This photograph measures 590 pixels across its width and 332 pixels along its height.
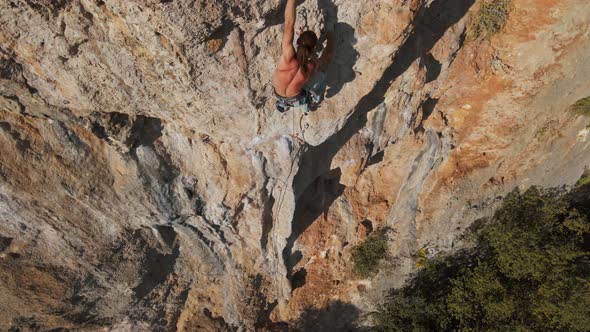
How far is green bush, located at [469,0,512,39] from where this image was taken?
684 cm

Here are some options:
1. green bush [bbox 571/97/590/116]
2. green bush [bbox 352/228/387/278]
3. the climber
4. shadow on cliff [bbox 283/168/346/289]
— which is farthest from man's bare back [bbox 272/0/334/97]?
green bush [bbox 571/97/590/116]

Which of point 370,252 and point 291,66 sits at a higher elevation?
point 291,66

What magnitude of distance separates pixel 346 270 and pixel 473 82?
5.46 m

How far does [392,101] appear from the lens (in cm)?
693

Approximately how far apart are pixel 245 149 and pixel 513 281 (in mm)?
7773

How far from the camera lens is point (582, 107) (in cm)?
852

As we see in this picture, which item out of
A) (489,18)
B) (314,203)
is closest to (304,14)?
(489,18)

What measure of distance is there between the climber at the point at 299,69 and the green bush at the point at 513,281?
666cm

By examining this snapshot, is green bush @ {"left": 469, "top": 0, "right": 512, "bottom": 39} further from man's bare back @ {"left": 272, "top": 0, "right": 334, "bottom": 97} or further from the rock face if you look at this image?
man's bare back @ {"left": 272, "top": 0, "right": 334, "bottom": 97}

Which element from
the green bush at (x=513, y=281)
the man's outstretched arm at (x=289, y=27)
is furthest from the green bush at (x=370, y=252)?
the man's outstretched arm at (x=289, y=27)

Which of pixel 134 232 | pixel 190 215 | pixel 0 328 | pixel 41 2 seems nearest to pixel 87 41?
pixel 41 2

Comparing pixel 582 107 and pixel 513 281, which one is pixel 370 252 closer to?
pixel 513 281

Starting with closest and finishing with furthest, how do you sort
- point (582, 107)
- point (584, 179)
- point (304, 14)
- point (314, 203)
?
point (304, 14), point (582, 107), point (314, 203), point (584, 179)

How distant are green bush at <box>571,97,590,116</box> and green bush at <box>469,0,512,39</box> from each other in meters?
3.00
